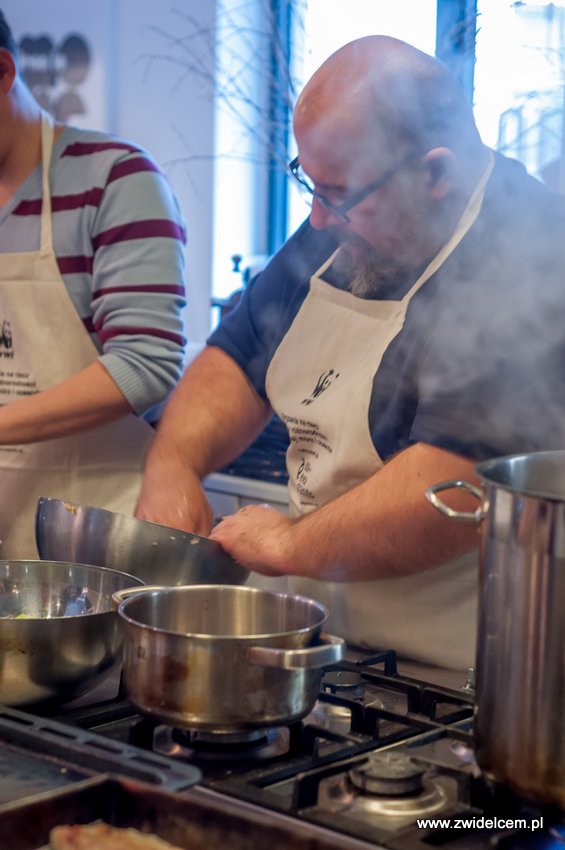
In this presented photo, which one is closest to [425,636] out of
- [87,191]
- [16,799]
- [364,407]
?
[364,407]

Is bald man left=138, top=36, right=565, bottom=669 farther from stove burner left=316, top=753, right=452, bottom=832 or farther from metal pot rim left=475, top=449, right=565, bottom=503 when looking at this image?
stove burner left=316, top=753, right=452, bottom=832

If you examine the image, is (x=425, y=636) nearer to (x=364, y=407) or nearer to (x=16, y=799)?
(x=364, y=407)

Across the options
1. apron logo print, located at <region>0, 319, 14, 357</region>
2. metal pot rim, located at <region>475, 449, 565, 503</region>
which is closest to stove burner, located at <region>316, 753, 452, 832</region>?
metal pot rim, located at <region>475, 449, 565, 503</region>

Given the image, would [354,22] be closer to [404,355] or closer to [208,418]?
[208,418]

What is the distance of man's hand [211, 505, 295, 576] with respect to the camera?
4.54ft

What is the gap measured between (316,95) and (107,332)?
65cm

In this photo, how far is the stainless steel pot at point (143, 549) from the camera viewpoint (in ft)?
4.35

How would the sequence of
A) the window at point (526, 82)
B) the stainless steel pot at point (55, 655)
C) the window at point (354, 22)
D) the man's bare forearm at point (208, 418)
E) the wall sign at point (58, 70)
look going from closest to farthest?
the stainless steel pot at point (55, 655)
the man's bare forearm at point (208, 418)
the window at point (526, 82)
the window at point (354, 22)
the wall sign at point (58, 70)

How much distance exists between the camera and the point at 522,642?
0.81 m

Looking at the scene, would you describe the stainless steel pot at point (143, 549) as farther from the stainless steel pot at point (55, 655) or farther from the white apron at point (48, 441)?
the white apron at point (48, 441)

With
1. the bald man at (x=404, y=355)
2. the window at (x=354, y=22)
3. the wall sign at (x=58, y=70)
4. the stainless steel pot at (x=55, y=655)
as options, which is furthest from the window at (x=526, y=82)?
the wall sign at (x=58, y=70)

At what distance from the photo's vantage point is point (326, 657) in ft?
3.02

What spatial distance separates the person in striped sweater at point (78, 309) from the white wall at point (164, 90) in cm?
125

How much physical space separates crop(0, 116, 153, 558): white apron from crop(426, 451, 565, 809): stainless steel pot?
50.4 inches
